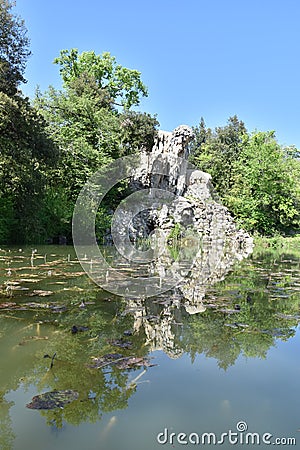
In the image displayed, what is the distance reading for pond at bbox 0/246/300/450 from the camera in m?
1.45

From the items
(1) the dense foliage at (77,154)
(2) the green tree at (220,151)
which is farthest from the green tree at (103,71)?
(2) the green tree at (220,151)

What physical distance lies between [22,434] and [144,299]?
270 cm

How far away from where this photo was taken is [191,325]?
3.05 m

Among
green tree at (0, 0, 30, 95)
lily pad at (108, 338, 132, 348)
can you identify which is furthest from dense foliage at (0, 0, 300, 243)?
lily pad at (108, 338, 132, 348)

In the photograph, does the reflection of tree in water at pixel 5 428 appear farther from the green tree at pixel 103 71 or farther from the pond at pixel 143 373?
the green tree at pixel 103 71

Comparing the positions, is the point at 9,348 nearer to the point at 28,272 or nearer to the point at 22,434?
the point at 22,434

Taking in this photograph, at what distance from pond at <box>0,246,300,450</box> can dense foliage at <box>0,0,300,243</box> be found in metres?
7.17

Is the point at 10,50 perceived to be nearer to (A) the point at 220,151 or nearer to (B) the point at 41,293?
(B) the point at 41,293

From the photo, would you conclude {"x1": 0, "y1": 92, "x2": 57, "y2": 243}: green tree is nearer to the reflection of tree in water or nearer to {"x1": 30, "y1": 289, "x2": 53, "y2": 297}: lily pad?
{"x1": 30, "y1": 289, "x2": 53, "y2": 297}: lily pad

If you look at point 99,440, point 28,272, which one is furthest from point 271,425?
point 28,272

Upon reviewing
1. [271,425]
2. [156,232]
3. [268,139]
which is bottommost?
[271,425]

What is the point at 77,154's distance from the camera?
13570 millimetres

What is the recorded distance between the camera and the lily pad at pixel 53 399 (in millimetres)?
1569

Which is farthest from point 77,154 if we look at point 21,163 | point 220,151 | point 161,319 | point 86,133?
point 220,151
